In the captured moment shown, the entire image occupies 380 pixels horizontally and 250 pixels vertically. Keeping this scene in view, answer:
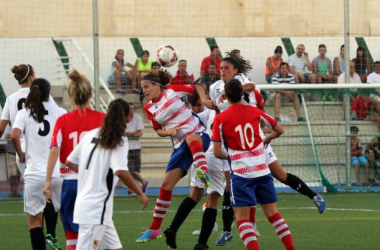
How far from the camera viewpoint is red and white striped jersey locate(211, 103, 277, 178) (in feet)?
28.6

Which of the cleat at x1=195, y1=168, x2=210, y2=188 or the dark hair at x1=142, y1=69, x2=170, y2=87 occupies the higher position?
the dark hair at x1=142, y1=69, x2=170, y2=87

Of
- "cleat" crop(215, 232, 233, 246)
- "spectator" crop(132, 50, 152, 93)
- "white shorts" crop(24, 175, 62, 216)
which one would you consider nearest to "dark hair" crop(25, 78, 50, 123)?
"white shorts" crop(24, 175, 62, 216)

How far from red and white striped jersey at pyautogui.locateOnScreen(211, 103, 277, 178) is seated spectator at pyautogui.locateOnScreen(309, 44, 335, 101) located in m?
11.6

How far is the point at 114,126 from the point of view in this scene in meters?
7.21

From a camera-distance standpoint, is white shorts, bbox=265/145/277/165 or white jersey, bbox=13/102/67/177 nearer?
white jersey, bbox=13/102/67/177

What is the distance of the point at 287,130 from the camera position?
19.3 metres

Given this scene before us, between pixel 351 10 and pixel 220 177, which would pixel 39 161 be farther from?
pixel 351 10

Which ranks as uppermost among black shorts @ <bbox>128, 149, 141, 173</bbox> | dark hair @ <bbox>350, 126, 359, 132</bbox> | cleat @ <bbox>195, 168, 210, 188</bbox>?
dark hair @ <bbox>350, 126, 359, 132</bbox>

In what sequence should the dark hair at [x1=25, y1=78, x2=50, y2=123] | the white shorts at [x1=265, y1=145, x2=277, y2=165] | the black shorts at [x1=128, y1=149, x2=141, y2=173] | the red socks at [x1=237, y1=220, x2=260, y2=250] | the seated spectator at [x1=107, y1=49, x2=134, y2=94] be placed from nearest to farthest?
1. the red socks at [x1=237, y1=220, x2=260, y2=250]
2. the dark hair at [x1=25, y1=78, x2=50, y2=123]
3. the white shorts at [x1=265, y1=145, x2=277, y2=165]
4. the black shorts at [x1=128, y1=149, x2=141, y2=173]
5. the seated spectator at [x1=107, y1=49, x2=134, y2=94]

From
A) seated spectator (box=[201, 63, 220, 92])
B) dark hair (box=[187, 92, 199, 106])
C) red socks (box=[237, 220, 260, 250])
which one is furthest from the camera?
seated spectator (box=[201, 63, 220, 92])

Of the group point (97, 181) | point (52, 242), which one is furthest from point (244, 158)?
point (52, 242)

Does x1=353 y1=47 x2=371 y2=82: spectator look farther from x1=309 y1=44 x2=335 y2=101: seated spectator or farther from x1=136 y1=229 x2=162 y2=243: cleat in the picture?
x1=136 y1=229 x2=162 y2=243: cleat

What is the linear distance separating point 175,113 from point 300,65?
10095mm

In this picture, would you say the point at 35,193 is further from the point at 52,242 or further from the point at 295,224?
the point at 295,224
